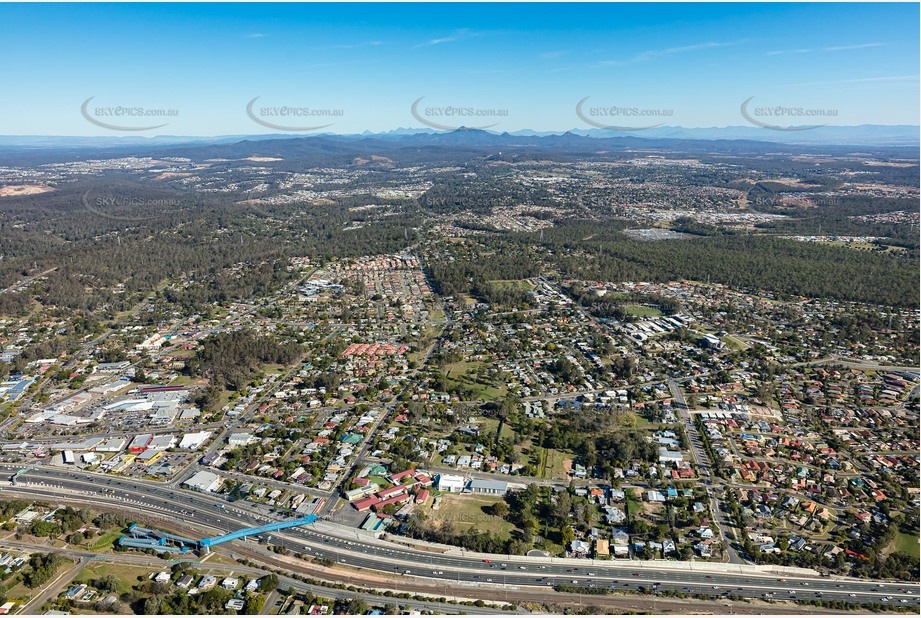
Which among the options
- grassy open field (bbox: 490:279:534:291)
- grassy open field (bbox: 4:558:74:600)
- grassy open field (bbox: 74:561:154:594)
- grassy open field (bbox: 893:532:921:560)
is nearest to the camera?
grassy open field (bbox: 4:558:74:600)

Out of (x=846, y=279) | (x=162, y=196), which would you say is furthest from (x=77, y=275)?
(x=846, y=279)

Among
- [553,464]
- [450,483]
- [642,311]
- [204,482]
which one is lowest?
[553,464]

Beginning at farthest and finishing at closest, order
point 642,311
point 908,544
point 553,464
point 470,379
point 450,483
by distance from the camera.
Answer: point 642,311 < point 470,379 < point 553,464 < point 450,483 < point 908,544

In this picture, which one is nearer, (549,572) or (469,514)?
(549,572)

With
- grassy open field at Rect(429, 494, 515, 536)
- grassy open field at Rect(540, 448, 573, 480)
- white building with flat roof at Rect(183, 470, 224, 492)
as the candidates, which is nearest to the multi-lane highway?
grassy open field at Rect(429, 494, 515, 536)

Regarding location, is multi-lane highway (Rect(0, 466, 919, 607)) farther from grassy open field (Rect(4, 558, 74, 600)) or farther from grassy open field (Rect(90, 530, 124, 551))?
grassy open field (Rect(4, 558, 74, 600))

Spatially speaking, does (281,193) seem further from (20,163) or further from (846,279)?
(20,163)

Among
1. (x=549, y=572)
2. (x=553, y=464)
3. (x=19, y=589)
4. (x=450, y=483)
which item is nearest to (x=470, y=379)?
(x=553, y=464)

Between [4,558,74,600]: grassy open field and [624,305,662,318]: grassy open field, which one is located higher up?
[624,305,662,318]: grassy open field

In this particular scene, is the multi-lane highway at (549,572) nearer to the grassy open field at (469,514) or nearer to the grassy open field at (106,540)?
the grassy open field at (469,514)

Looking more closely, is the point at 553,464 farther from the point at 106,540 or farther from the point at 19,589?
the point at 19,589
